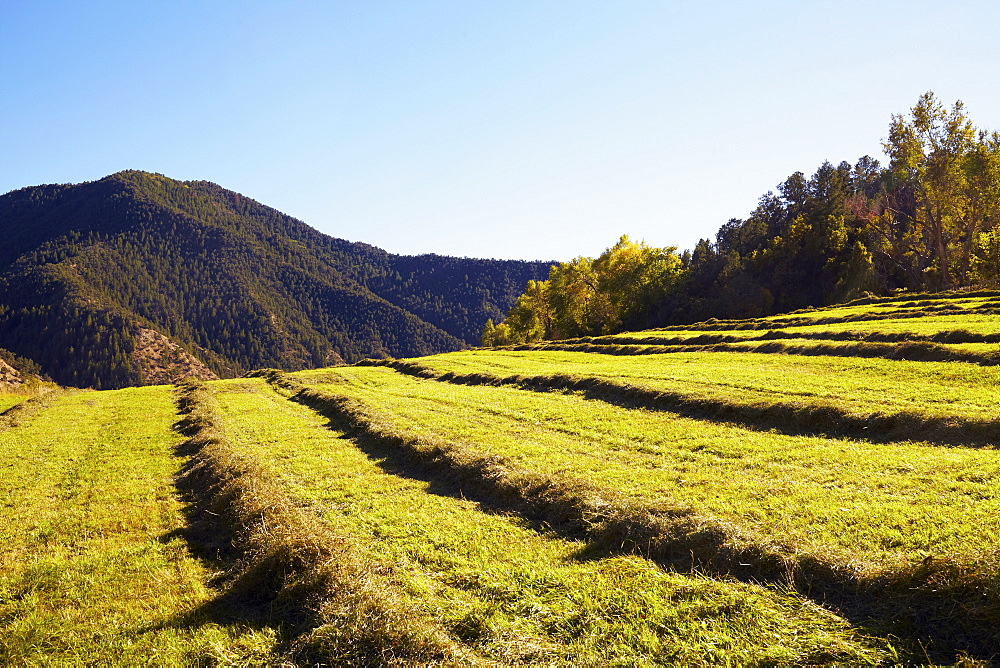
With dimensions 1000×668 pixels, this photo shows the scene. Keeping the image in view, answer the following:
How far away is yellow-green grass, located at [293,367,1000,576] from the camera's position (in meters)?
8.69

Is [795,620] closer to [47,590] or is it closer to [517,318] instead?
[47,590]

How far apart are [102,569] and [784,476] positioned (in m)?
15.6

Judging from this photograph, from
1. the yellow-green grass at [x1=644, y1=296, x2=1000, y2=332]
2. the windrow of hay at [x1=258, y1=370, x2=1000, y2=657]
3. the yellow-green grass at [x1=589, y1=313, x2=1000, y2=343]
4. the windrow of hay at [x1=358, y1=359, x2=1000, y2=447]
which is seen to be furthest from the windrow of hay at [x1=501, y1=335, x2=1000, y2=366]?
the windrow of hay at [x1=258, y1=370, x2=1000, y2=657]

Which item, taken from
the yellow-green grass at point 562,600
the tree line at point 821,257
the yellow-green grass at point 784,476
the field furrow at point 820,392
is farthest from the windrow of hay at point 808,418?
the tree line at point 821,257

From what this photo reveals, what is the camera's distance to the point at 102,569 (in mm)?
10656

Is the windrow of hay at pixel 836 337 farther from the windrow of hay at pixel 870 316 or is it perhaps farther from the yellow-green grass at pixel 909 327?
the windrow of hay at pixel 870 316

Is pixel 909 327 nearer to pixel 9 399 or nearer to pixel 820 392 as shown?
pixel 820 392

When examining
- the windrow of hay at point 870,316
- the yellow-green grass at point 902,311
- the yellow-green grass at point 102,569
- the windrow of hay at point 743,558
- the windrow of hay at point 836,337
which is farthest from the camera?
the yellow-green grass at point 902,311

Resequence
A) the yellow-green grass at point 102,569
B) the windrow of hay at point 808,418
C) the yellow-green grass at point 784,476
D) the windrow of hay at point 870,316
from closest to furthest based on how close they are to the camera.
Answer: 1. the yellow-green grass at point 102,569
2. the yellow-green grass at point 784,476
3. the windrow of hay at point 808,418
4. the windrow of hay at point 870,316

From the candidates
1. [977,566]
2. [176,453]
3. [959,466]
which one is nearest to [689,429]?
[959,466]

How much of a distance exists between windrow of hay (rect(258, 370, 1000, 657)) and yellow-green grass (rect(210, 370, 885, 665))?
1.86 feet

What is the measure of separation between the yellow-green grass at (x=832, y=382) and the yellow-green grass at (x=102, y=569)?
18.7 m

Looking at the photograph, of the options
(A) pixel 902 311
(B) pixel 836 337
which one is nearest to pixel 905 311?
(A) pixel 902 311

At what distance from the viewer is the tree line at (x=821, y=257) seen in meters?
57.6
